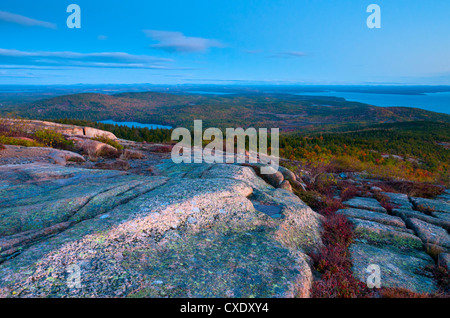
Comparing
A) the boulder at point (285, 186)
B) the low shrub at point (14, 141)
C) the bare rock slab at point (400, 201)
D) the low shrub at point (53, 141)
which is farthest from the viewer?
the low shrub at point (53, 141)

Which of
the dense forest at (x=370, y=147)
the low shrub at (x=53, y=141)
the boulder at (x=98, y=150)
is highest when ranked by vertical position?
the low shrub at (x=53, y=141)

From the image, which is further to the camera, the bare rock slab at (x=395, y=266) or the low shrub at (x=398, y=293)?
the bare rock slab at (x=395, y=266)

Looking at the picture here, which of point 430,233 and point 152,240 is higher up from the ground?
point 152,240

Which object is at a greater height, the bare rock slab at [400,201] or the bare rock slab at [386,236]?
the bare rock slab at [386,236]

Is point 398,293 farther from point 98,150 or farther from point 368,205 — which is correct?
point 98,150

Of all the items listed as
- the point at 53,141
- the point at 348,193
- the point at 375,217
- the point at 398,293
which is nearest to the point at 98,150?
the point at 53,141

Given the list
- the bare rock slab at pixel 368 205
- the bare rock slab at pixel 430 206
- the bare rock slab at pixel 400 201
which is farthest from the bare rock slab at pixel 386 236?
the bare rock slab at pixel 400 201

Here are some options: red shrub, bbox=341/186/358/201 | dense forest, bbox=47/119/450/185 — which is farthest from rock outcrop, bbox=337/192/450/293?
dense forest, bbox=47/119/450/185

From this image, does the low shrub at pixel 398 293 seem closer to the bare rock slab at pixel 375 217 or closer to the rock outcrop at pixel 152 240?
the rock outcrop at pixel 152 240

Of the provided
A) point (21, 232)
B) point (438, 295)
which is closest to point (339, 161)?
point (438, 295)

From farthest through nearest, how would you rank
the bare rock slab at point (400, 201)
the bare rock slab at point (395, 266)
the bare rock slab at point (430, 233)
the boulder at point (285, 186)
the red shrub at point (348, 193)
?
the red shrub at point (348, 193)
the boulder at point (285, 186)
the bare rock slab at point (400, 201)
the bare rock slab at point (430, 233)
the bare rock slab at point (395, 266)

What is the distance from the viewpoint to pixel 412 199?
1353 cm

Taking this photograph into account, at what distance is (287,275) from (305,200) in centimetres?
825
